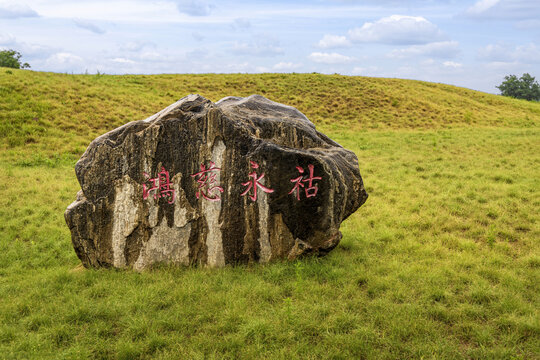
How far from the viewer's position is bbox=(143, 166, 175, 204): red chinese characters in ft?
26.8

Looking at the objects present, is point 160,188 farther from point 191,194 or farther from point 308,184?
point 308,184

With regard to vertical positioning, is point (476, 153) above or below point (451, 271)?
above

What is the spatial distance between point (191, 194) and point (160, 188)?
676 millimetres

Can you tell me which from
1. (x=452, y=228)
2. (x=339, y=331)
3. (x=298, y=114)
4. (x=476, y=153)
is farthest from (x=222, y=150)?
(x=476, y=153)

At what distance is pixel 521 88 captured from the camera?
69438 mm

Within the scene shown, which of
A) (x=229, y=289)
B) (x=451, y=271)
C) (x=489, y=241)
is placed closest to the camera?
(x=229, y=289)

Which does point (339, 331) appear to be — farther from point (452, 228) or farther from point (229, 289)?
point (452, 228)

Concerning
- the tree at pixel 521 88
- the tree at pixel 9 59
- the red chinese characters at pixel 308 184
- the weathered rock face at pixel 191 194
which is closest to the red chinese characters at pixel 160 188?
the weathered rock face at pixel 191 194

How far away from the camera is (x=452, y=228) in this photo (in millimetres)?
10844

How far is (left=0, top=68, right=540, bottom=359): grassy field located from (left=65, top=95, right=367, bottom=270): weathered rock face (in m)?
0.52

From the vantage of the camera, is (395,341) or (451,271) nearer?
(395,341)

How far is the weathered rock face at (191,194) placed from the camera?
8141 mm

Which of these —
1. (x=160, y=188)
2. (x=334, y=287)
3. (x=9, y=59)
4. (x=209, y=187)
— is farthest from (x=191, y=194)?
(x=9, y=59)

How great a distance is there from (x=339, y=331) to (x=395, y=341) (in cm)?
86
